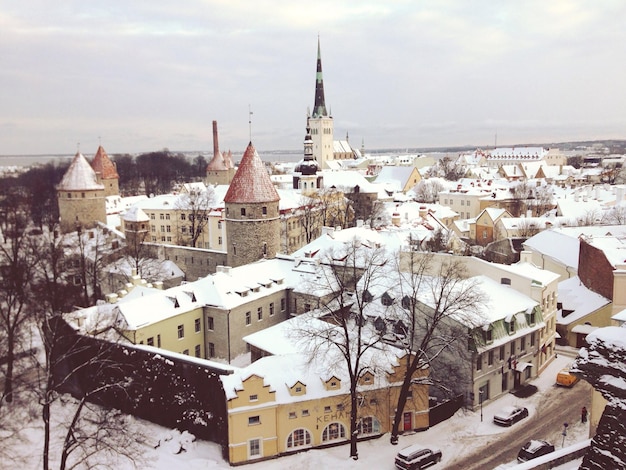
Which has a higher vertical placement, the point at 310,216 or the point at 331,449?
the point at 310,216

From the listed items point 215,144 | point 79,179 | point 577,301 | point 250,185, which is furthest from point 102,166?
point 577,301

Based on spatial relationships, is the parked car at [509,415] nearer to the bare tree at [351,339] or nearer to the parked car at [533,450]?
the parked car at [533,450]

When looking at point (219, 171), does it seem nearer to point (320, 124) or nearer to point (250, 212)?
point (320, 124)

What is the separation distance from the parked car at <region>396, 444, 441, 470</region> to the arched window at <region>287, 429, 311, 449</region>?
3.35 m

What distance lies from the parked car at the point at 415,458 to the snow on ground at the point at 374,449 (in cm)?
42

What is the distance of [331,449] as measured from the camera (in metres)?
20.3

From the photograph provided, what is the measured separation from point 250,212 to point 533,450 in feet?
71.4

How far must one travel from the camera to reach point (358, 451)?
2014cm

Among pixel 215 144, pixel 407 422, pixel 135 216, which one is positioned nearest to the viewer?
pixel 407 422

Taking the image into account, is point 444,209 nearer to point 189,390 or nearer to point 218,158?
point 218,158

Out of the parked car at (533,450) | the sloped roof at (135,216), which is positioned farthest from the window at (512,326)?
the sloped roof at (135,216)

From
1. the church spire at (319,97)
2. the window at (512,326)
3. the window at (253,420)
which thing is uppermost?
the church spire at (319,97)

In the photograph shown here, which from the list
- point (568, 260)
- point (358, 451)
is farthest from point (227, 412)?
point (568, 260)

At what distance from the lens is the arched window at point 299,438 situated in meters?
20.0
